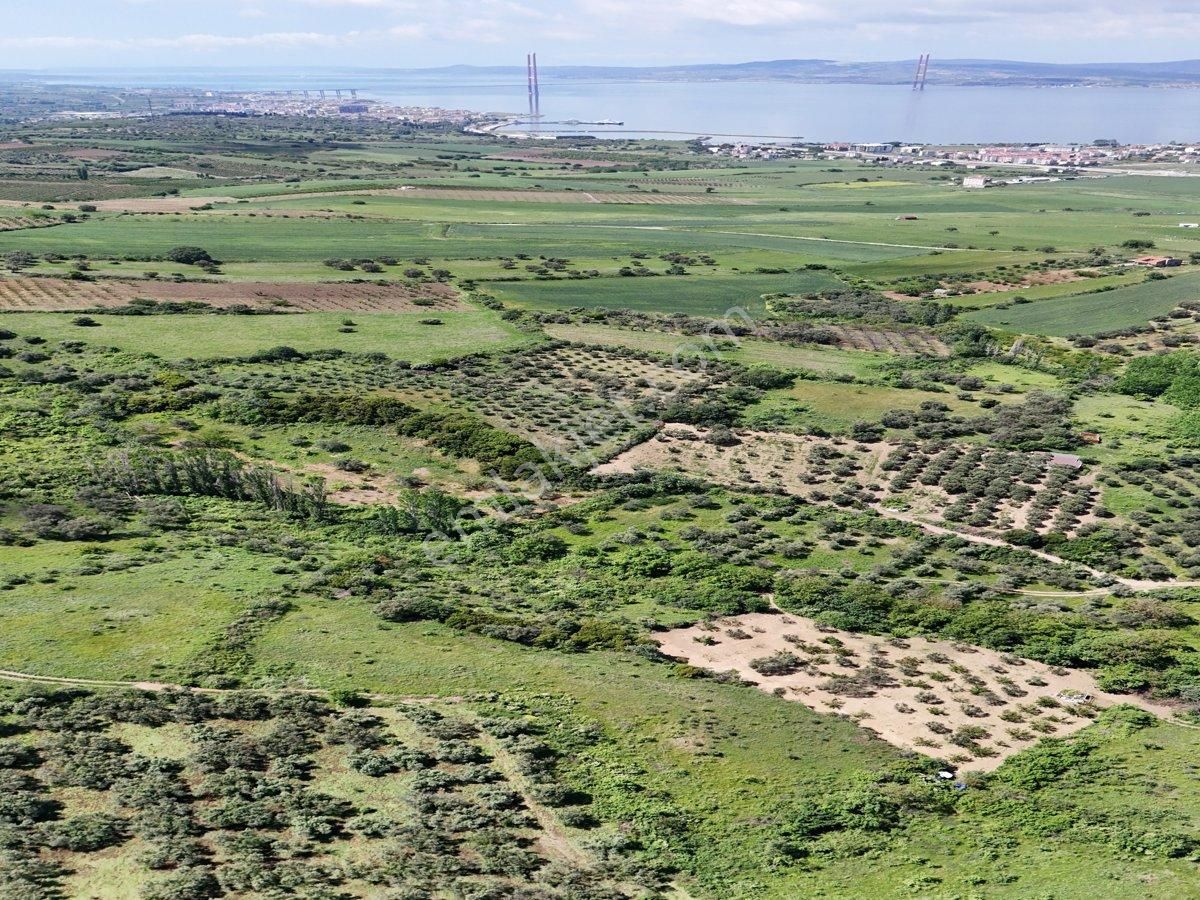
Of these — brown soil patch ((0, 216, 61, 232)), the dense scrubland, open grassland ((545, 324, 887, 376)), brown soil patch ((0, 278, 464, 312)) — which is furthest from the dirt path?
brown soil patch ((0, 216, 61, 232))

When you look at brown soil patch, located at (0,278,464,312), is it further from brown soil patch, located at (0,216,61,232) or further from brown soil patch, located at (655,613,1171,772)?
brown soil patch, located at (655,613,1171,772)

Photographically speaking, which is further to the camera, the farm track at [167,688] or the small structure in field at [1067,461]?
the small structure in field at [1067,461]

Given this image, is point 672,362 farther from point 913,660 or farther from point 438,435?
point 913,660

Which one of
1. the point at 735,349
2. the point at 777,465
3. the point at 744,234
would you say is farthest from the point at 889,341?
the point at 744,234

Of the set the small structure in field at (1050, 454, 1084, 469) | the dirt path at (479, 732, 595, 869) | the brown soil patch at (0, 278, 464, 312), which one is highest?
the brown soil patch at (0, 278, 464, 312)


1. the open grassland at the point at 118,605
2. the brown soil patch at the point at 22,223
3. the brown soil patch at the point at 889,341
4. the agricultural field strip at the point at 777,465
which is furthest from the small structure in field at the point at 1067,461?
the brown soil patch at the point at 22,223

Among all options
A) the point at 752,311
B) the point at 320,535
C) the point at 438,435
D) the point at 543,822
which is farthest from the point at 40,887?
the point at 752,311

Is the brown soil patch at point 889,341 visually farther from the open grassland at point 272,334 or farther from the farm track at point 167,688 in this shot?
the farm track at point 167,688
